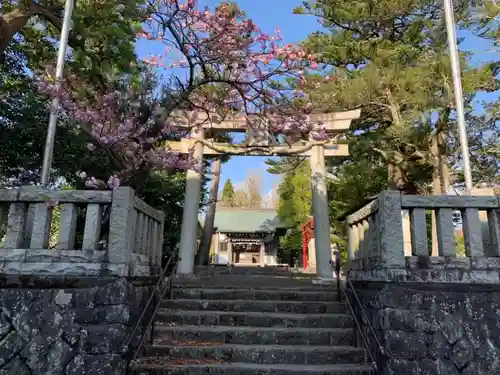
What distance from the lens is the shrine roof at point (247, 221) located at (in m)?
23.5

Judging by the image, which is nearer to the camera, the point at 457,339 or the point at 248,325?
the point at 457,339

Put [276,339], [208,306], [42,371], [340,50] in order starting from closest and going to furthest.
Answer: [42,371]
[276,339]
[208,306]
[340,50]

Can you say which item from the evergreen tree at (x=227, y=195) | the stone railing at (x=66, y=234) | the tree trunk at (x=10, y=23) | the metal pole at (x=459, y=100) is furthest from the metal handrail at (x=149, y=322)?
the evergreen tree at (x=227, y=195)

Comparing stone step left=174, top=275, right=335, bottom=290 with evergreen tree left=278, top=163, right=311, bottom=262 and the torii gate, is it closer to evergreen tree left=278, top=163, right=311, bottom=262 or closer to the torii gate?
the torii gate

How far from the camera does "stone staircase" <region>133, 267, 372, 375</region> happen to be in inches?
163

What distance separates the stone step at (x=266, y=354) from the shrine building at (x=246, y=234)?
18035 millimetres

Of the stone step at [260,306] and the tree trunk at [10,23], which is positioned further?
the tree trunk at [10,23]

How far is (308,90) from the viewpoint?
10.9 meters

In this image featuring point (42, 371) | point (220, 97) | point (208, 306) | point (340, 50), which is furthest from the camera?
point (340, 50)

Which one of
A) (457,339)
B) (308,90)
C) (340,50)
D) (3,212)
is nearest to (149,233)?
(3,212)

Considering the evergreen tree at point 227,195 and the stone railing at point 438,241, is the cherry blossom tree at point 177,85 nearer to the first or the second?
the stone railing at point 438,241

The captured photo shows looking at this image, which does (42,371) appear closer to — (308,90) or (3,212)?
(3,212)

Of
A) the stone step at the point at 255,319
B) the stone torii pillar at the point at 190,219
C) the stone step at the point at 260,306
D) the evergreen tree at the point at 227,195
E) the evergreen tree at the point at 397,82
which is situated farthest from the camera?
the evergreen tree at the point at 227,195

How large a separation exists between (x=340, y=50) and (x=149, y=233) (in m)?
9.61
